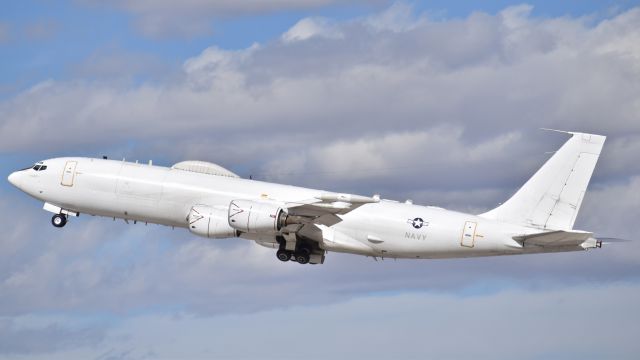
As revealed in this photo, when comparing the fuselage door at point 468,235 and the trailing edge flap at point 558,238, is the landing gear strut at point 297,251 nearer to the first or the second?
the fuselage door at point 468,235

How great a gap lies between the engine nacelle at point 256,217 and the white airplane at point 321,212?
7cm

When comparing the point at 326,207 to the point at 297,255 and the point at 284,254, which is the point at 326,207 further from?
the point at 284,254

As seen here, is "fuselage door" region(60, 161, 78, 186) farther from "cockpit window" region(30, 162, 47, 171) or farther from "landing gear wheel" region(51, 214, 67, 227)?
"landing gear wheel" region(51, 214, 67, 227)

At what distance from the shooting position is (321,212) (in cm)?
7981

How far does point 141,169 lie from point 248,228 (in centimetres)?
1053

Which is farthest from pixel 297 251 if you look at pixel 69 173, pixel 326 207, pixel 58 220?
pixel 58 220

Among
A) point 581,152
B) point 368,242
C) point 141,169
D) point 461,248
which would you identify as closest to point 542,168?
point 581,152

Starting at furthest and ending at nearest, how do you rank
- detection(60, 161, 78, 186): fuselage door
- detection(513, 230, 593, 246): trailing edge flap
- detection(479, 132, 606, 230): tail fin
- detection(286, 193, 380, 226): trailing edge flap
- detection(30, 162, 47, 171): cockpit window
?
detection(30, 162, 47, 171): cockpit window → detection(60, 161, 78, 186): fuselage door → detection(479, 132, 606, 230): tail fin → detection(513, 230, 593, 246): trailing edge flap → detection(286, 193, 380, 226): trailing edge flap

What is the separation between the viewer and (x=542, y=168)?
3268 inches

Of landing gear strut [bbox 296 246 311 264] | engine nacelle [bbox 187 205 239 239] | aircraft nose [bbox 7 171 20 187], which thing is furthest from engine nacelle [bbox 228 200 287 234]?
aircraft nose [bbox 7 171 20 187]

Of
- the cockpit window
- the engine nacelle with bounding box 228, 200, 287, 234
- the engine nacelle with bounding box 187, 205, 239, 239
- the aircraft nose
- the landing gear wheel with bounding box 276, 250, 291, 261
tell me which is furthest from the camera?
the aircraft nose

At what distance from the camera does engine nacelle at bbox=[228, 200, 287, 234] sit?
261ft

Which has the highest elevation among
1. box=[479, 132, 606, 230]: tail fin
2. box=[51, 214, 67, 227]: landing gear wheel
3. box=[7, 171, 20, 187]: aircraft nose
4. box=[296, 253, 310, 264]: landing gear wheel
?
box=[479, 132, 606, 230]: tail fin

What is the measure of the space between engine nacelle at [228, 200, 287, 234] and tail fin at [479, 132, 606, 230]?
1573cm
